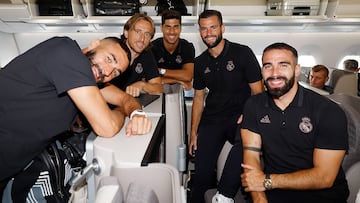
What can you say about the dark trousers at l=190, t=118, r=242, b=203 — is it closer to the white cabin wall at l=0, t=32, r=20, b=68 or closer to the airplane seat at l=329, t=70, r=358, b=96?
the airplane seat at l=329, t=70, r=358, b=96

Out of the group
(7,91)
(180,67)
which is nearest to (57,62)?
(7,91)

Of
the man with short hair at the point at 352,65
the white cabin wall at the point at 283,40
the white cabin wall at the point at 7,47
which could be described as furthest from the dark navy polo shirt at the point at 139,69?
the man with short hair at the point at 352,65

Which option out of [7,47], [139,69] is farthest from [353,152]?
[7,47]

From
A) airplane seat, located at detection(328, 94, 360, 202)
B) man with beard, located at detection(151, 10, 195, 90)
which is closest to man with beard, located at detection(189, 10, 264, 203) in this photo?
man with beard, located at detection(151, 10, 195, 90)

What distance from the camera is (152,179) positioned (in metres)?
0.89

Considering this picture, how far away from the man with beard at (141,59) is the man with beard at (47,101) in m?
0.92

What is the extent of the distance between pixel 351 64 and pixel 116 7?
13.0 feet

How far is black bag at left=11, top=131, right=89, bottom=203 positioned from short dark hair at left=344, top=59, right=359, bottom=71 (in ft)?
15.9

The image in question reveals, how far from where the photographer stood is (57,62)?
1.11 meters

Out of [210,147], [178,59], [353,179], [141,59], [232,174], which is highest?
[141,59]

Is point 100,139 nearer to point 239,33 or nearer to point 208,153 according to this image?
point 208,153

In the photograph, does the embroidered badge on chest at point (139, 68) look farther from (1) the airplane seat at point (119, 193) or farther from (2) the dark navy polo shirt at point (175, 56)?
(1) the airplane seat at point (119, 193)

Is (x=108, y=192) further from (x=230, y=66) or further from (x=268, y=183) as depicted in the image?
(x=230, y=66)

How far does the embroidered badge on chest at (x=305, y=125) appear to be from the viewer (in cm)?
165
